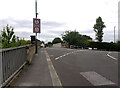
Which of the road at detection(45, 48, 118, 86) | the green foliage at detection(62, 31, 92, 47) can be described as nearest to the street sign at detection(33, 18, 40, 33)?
the road at detection(45, 48, 118, 86)

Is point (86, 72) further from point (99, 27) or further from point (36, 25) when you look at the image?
point (99, 27)

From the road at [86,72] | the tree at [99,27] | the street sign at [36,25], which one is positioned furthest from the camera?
the tree at [99,27]

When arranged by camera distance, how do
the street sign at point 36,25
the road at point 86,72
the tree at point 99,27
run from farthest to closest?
1. the tree at point 99,27
2. the street sign at point 36,25
3. the road at point 86,72

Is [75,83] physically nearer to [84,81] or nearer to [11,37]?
[84,81]

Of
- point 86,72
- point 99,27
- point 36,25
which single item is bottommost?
point 86,72

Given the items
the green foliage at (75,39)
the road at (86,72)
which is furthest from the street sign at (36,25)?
the green foliage at (75,39)

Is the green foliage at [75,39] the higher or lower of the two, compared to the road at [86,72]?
higher

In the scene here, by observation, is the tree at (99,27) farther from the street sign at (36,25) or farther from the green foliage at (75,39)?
the street sign at (36,25)

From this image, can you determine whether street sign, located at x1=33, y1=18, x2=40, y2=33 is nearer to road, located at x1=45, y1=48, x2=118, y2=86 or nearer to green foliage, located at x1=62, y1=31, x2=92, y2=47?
road, located at x1=45, y1=48, x2=118, y2=86

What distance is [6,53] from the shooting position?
415cm

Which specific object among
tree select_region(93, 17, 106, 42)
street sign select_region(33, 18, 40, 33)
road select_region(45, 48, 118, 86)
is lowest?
road select_region(45, 48, 118, 86)

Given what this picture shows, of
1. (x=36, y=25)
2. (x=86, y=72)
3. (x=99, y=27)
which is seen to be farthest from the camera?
(x=99, y=27)

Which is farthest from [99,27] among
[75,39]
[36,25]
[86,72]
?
[86,72]

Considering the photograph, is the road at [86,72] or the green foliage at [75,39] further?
the green foliage at [75,39]
